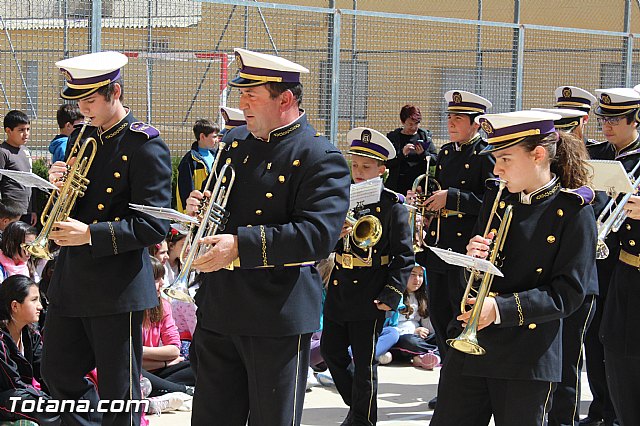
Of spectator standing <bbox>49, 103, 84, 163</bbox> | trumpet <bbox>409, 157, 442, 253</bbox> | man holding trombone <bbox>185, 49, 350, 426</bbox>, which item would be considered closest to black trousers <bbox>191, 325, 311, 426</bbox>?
man holding trombone <bbox>185, 49, 350, 426</bbox>

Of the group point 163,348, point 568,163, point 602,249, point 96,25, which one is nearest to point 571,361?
point 602,249

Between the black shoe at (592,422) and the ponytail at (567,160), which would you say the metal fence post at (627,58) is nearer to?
the black shoe at (592,422)

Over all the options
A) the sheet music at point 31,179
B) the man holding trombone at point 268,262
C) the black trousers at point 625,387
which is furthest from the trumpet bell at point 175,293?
the black trousers at point 625,387

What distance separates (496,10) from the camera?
1456cm

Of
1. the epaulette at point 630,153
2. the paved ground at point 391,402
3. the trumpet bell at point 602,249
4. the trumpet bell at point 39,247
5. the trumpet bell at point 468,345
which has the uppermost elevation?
the epaulette at point 630,153

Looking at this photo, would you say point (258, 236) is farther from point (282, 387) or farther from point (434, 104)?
point (434, 104)

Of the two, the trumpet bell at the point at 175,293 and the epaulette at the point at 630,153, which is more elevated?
the epaulette at the point at 630,153

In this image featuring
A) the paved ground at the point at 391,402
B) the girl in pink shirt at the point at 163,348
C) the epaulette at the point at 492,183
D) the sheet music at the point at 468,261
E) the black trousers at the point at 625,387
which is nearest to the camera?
the sheet music at the point at 468,261

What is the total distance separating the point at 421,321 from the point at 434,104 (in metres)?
3.00

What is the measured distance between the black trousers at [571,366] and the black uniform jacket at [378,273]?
1.04 metres

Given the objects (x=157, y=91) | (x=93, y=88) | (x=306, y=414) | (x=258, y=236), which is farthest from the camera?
(x=157, y=91)

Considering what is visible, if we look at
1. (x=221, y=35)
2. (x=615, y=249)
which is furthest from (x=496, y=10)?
(x=615, y=249)

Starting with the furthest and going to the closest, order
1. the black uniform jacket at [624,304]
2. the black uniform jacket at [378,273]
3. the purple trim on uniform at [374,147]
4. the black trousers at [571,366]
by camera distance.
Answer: the purple trim on uniform at [374,147]
the black uniform jacket at [378,273]
the black trousers at [571,366]
the black uniform jacket at [624,304]

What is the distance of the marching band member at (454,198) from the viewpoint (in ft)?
22.4
